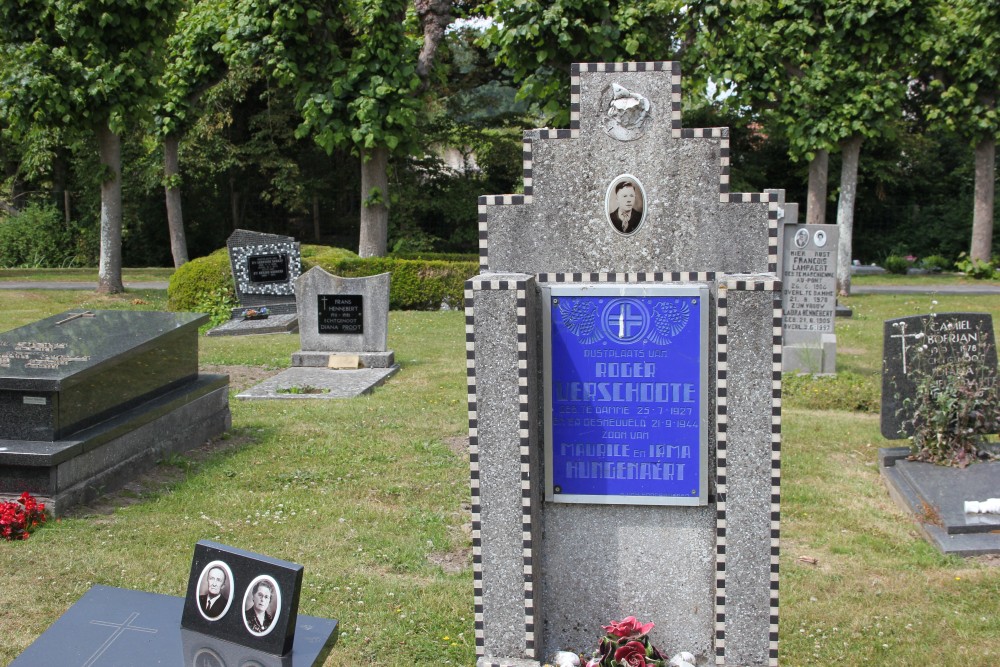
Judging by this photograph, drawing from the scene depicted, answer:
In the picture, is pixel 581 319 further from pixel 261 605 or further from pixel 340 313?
pixel 340 313

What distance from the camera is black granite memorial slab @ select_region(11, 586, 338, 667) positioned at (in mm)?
3109

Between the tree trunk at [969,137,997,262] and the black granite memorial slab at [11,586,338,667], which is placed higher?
the tree trunk at [969,137,997,262]

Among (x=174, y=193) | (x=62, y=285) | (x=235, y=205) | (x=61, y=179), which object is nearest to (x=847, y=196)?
(x=174, y=193)

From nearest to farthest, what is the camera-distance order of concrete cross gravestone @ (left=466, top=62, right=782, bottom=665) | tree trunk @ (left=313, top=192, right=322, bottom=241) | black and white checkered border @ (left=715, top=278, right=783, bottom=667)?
black and white checkered border @ (left=715, top=278, right=783, bottom=667), concrete cross gravestone @ (left=466, top=62, right=782, bottom=665), tree trunk @ (left=313, top=192, right=322, bottom=241)

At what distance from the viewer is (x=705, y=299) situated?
3947mm

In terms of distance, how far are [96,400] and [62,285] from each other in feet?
56.5

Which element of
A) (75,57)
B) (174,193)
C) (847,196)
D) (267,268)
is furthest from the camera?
(174,193)

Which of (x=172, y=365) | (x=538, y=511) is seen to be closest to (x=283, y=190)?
(x=172, y=365)

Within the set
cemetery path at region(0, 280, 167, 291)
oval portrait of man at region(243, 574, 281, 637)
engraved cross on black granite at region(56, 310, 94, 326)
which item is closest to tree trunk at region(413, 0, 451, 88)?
A: cemetery path at region(0, 280, 167, 291)

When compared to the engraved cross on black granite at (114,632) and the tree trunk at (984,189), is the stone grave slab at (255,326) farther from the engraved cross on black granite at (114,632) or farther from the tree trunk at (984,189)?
the tree trunk at (984,189)

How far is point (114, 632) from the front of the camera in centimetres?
332

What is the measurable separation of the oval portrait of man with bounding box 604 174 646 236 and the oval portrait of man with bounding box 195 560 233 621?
82.7 inches

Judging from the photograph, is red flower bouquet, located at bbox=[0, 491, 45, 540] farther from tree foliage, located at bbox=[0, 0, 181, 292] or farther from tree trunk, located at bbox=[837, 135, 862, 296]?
tree trunk, located at bbox=[837, 135, 862, 296]

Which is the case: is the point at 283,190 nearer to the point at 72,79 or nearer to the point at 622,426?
the point at 72,79
